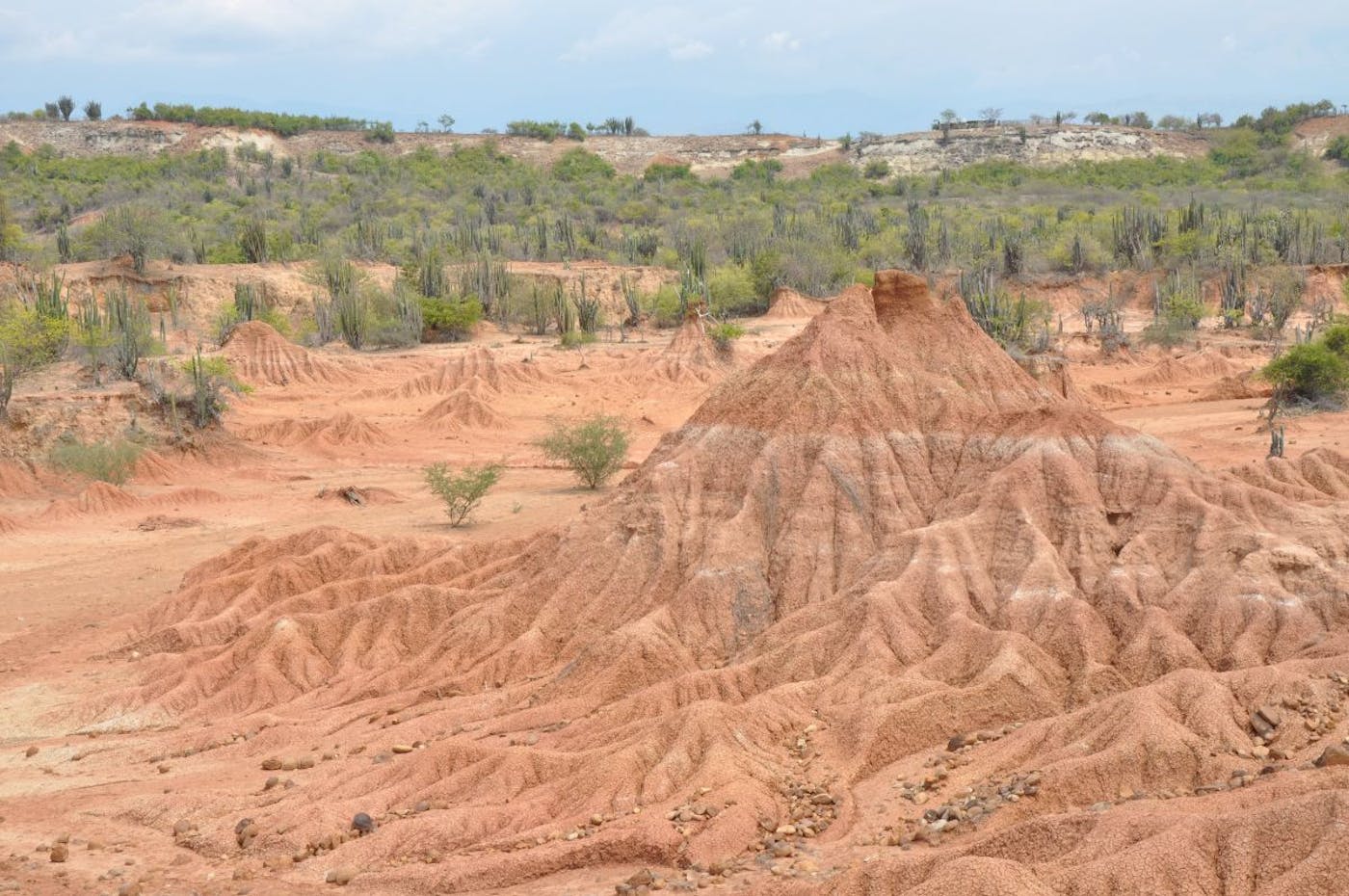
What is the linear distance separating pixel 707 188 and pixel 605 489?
68.4 m

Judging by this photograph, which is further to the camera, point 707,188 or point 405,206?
point 707,188

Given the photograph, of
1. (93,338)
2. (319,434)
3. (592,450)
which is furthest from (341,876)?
(93,338)

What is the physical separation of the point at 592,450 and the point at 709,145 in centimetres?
9096

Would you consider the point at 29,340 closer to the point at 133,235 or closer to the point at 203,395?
the point at 203,395

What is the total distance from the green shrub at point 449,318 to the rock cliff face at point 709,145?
5823 cm

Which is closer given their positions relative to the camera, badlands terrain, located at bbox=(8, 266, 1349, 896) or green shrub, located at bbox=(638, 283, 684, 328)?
badlands terrain, located at bbox=(8, 266, 1349, 896)

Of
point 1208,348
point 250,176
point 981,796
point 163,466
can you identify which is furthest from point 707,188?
point 981,796

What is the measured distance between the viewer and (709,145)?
117 metres

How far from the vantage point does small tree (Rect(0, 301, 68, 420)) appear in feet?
114

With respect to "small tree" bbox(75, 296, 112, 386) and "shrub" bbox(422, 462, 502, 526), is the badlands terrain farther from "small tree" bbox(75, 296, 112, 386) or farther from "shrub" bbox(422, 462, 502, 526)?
"small tree" bbox(75, 296, 112, 386)

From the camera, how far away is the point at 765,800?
1181 cm

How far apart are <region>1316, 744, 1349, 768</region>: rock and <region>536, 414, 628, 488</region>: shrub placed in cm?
2109

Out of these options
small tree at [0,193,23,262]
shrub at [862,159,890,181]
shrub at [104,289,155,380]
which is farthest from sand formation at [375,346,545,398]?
shrub at [862,159,890,181]

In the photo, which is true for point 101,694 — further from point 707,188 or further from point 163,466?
point 707,188
